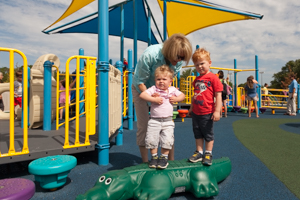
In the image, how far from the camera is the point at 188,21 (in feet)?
31.3

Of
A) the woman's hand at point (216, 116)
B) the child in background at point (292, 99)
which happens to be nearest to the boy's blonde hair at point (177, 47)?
the woman's hand at point (216, 116)

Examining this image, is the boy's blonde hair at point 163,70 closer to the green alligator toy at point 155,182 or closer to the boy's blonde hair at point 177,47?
the boy's blonde hair at point 177,47

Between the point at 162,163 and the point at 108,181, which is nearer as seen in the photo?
the point at 108,181

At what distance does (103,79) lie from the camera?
2.61 m

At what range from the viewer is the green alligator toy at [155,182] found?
163cm

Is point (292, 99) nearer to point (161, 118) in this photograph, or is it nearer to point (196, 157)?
point (196, 157)

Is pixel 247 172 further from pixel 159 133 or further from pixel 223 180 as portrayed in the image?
pixel 159 133

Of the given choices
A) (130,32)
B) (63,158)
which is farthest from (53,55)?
(130,32)

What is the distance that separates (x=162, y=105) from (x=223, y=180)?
109cm

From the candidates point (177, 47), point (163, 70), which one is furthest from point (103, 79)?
point (177, 47)

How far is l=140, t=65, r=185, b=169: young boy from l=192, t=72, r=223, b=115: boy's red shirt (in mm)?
258

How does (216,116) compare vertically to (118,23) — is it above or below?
below

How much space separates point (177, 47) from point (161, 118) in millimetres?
694

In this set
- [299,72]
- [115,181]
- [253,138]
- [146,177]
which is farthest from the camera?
[299,72]
